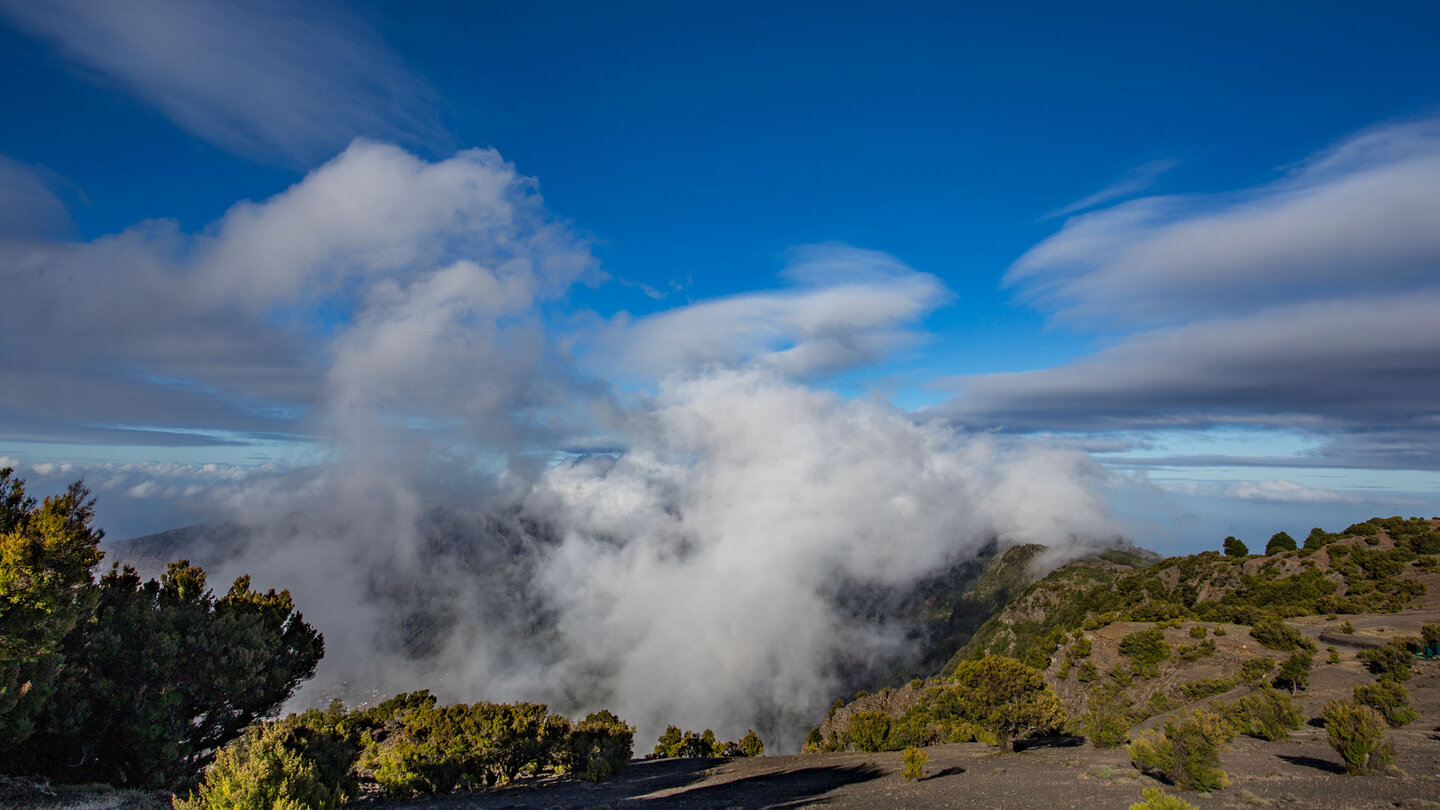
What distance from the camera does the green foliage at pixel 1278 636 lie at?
36.0 meters

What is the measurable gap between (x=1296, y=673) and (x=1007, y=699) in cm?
1782

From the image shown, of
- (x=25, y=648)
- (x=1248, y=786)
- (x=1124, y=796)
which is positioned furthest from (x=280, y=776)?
(x=1248, y=786)

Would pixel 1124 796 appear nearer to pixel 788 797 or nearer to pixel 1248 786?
pixel 1248 786

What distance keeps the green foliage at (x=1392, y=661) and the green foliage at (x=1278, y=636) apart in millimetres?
4086

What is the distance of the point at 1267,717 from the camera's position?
2250 cm

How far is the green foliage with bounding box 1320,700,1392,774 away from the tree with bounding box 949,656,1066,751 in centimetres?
1138

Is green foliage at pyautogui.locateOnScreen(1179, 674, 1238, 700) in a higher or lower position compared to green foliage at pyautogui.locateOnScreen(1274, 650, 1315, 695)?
lower

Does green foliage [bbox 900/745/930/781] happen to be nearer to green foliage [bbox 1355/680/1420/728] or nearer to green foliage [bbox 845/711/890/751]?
green foliage [bbox 845/711/890/751]

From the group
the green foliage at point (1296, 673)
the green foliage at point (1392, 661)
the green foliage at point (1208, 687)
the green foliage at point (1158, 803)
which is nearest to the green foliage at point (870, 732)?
the green foliage at point (1208, 687)

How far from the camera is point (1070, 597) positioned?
468 ft

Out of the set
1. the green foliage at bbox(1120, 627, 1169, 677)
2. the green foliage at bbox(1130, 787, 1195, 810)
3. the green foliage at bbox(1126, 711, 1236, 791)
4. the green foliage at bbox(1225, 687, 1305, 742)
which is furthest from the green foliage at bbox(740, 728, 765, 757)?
the green foliage at bbox(1130, 787, 1195, 810)

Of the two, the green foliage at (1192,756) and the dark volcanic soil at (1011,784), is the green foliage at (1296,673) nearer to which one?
the dark volcanic soil at (1011,784)

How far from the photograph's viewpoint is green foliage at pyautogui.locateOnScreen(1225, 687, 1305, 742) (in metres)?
22.1

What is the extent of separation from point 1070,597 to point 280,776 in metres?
166
